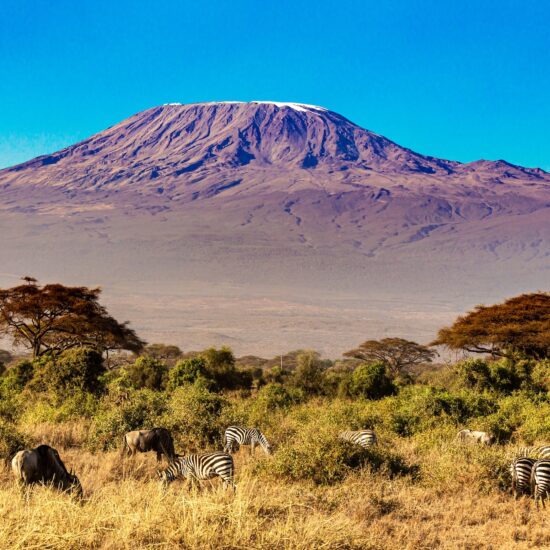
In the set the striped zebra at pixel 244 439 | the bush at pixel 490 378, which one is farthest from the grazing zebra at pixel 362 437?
the bush at pixel 490 378

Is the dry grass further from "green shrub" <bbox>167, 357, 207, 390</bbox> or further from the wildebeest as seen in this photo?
"green shrub" <bbox>167, 357, 207, 390</bbox>

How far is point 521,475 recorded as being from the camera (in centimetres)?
919

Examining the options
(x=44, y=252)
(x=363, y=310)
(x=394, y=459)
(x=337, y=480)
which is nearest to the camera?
(x=337, y=480)

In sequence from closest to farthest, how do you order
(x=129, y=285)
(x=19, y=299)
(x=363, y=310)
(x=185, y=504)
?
(x=185, y=504)
(x=19, y=299)
(x=363, y=310)
(x=129, y=285)

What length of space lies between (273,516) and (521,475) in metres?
4.81

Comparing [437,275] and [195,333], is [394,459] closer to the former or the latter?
[195,333]

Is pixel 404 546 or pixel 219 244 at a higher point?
pixel 219 244

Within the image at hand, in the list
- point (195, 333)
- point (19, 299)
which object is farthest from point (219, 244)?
point (19, 299)

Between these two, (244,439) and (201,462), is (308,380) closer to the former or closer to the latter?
(244,439)

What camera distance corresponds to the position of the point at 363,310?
116 m

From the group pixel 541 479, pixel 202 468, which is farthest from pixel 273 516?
pixel 541 479

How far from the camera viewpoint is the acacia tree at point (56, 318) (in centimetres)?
2612

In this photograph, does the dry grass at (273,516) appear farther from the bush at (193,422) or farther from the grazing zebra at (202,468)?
the bush at (193,422)

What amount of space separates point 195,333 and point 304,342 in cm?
1634
